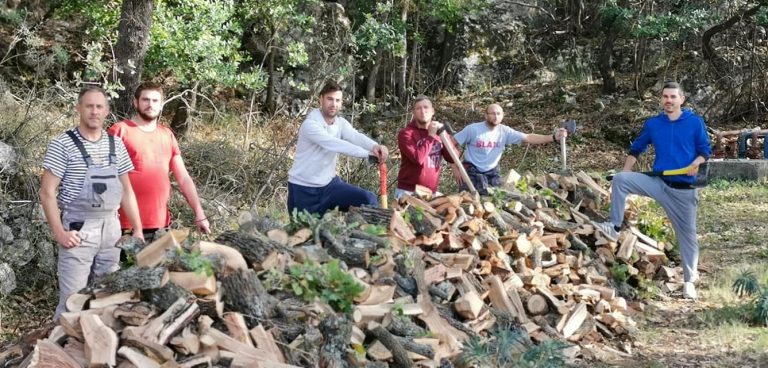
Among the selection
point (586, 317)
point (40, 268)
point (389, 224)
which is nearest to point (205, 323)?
point (389, 224)

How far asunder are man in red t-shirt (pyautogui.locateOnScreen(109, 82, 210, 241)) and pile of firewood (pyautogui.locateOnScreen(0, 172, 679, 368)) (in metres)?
0.57

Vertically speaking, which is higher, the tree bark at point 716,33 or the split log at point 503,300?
the tree bark at point 716,33

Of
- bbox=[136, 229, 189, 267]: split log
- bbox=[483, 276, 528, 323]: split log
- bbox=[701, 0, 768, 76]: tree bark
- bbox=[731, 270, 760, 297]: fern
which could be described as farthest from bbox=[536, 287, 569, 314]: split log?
bbox=[701, 0, 768, 76]: tree bark

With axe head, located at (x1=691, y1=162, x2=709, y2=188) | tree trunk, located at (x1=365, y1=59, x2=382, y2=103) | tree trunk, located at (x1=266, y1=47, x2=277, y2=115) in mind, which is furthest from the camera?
tree trunk, located at (x1=365, y1=59, x2=382, y2=103)

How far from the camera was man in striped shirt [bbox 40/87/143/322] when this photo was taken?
4.38 m

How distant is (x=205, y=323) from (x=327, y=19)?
41.2ft

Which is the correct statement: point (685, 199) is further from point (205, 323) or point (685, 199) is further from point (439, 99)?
point (439, 99)

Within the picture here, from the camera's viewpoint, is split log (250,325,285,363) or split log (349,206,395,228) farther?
split log (349,206,395,228)

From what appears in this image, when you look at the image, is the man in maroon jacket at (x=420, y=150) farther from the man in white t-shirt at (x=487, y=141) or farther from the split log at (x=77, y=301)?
the split log at (x=77, y=301)

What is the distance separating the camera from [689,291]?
696 centimetres

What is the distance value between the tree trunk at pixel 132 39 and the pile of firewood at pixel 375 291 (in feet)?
14.5

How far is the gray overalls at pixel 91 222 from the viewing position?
14.7 feet

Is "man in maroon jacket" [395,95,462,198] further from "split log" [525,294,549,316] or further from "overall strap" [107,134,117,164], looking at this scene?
"overall strap" [107,134,117,164]

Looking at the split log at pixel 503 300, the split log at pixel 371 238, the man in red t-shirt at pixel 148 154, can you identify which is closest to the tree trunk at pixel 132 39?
the man in red t-shirt at pixel 148 154
